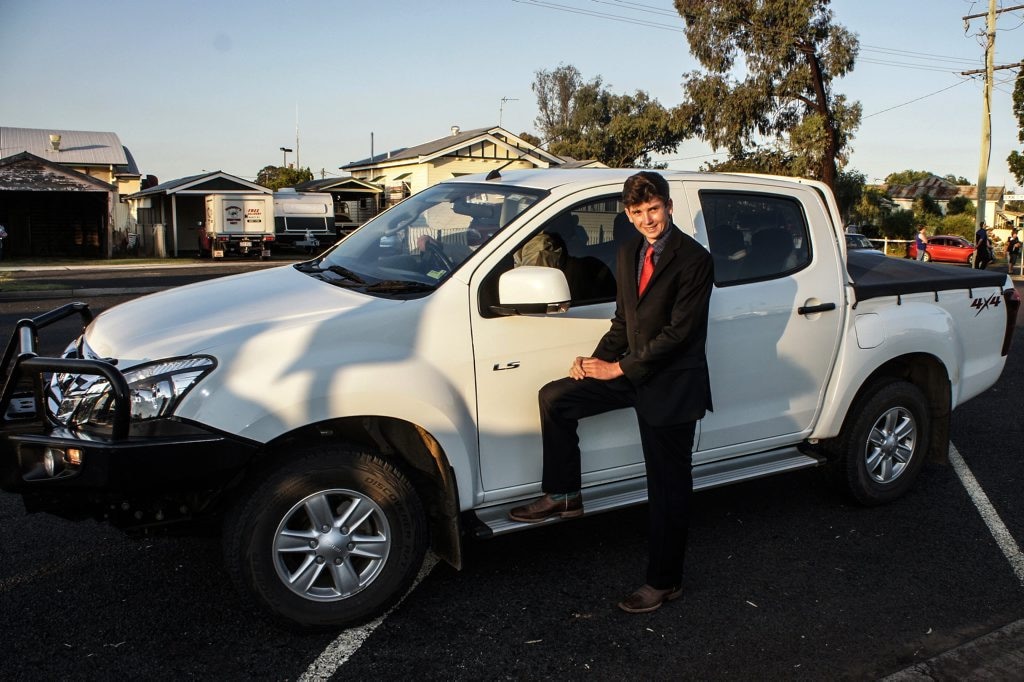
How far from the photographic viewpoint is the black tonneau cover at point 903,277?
4.96 metres

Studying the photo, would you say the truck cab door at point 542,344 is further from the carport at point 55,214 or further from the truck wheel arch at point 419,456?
the carport at point 55,214

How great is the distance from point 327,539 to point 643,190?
1889 millimetres

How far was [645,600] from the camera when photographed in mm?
3883

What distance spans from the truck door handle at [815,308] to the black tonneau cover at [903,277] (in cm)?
21

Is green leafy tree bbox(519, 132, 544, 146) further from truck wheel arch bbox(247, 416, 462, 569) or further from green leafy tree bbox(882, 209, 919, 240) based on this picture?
truck wheel arch bbox(247, 416, 462, 569)

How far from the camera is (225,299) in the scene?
4.00m

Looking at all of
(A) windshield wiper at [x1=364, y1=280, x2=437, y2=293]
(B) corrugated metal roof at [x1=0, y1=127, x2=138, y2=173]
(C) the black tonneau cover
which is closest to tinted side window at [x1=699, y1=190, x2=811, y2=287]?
(C) the black tonneau cover

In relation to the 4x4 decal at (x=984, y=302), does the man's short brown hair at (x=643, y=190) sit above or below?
above

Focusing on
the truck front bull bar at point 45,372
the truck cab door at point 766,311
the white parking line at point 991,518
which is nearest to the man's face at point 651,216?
the truck cab door at point 766,311

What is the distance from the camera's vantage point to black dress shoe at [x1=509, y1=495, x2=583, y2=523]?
156 inches

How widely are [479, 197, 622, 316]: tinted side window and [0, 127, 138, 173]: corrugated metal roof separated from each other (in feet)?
136

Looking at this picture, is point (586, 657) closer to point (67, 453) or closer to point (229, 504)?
point (229, 504)

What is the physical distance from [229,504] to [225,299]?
98cm

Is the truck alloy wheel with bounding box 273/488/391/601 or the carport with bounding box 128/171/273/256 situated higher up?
the carport with bounding box 128/171/273/256
